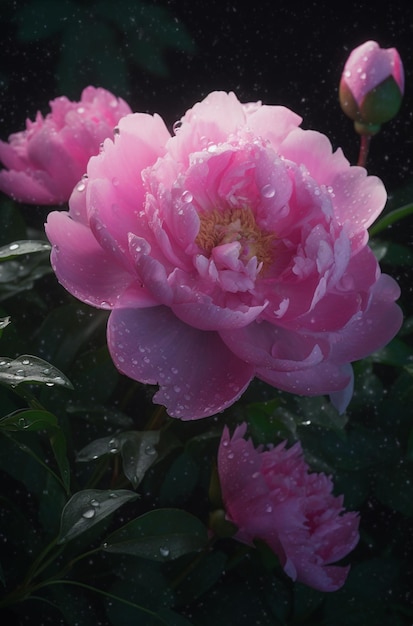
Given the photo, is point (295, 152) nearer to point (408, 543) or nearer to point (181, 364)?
point (181, 364)

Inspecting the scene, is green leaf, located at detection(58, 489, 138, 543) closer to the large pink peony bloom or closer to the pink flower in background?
the large pink peony bloom

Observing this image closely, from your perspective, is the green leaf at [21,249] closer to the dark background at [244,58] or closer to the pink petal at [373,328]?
the pink petal at [373,328]

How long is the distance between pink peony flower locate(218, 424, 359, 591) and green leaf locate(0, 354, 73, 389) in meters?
0.10

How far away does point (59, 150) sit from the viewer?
501mm

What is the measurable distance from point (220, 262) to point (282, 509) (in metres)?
0.13

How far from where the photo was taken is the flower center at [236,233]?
0.39m

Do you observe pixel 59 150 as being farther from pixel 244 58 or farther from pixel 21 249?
pixel 244 58

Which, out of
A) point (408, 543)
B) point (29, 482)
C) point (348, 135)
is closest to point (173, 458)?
point (29, 482)

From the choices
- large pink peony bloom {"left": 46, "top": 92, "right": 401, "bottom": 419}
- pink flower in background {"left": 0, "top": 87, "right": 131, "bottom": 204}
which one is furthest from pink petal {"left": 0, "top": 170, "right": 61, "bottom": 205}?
large pink peony bloom {"left": 46, "top": 92, "right": 401, "bottom": 419}

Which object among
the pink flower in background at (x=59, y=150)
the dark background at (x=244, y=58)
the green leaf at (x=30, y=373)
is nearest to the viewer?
the green leaf at (x=30, y=373)

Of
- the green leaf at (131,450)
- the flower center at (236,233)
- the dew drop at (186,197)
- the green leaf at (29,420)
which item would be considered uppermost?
the dew drop at (186,197)

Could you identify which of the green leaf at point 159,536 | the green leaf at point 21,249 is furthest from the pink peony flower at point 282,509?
the green leaf at point 21,249

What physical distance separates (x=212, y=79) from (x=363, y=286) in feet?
1.45

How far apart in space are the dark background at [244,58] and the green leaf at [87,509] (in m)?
0.43
